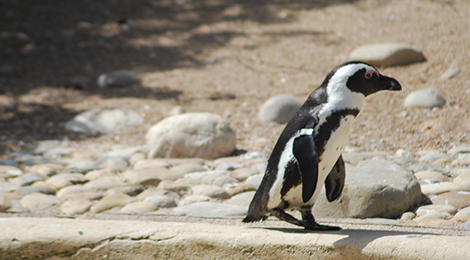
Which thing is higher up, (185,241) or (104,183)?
(185,241)

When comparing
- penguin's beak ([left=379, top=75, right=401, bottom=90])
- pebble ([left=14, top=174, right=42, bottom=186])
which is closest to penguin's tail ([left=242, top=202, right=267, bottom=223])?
penguin's beak ([left=379, top=75, right=401, bottom=90])

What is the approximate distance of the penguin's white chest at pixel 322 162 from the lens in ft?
7.17

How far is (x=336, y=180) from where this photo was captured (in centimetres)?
254

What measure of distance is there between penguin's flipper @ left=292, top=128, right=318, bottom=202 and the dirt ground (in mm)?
2701

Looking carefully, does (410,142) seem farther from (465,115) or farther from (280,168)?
(280,168)

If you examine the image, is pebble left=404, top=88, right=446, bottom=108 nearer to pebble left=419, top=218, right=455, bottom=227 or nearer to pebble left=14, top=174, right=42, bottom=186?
pebble left=419, top=218, right=455, bottom=227

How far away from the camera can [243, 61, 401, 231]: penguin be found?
2.12m

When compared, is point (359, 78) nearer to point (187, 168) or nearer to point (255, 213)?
point (255, 213)

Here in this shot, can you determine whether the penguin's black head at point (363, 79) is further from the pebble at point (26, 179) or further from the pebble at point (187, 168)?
the pebble at point (26, 179)

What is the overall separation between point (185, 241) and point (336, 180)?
0.90m

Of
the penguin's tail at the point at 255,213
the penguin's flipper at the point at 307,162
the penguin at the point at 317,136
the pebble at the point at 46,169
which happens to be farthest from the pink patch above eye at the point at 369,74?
the pebble at the point at 46,169

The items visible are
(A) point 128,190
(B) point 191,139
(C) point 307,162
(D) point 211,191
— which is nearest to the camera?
(C) point 307,162

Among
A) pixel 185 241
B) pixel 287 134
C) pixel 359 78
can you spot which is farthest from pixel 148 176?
pixel 359 78

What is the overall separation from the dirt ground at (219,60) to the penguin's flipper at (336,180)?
7.26 feet
